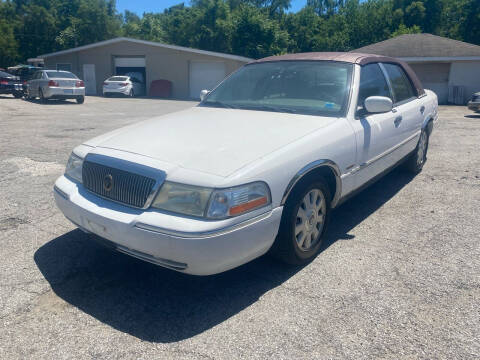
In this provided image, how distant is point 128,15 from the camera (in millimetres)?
93250

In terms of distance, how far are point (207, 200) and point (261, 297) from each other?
0.90 meters

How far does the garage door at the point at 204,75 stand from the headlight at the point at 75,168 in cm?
2503

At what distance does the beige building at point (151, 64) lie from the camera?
28.1 m

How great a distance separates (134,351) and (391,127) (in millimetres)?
3449

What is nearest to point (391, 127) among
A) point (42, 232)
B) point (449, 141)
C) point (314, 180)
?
point (314, 180)

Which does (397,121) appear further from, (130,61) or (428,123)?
(130,61)

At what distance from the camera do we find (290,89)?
4297mm

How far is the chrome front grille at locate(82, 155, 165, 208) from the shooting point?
111 inches

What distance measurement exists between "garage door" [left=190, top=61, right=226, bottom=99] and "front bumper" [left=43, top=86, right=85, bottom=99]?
30.2 ft

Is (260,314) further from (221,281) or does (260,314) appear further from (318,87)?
(318,87)

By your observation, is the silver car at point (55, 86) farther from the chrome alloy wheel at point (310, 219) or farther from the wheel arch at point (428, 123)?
the chrome alloy wheel at point (310, 219)

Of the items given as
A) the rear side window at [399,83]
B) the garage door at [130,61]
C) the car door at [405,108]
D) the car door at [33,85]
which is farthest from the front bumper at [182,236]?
the garage door at [130,61]

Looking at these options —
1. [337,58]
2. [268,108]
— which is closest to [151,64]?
[337,58]

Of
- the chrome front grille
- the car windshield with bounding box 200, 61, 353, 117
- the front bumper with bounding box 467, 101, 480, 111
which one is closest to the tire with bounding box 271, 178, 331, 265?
the car windshield with bounding box 200, 61, 353, 117
